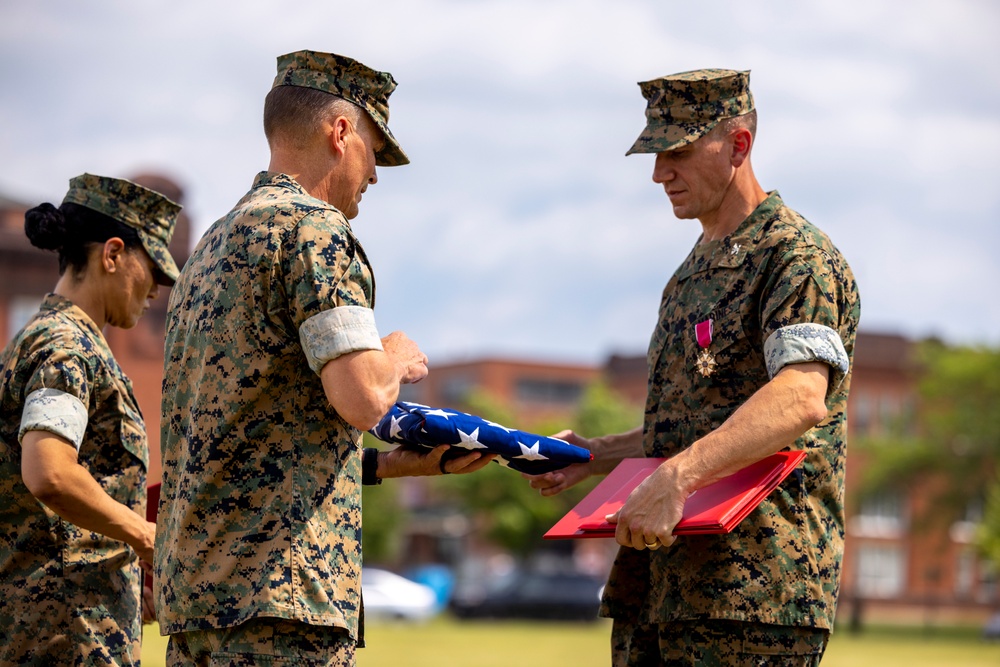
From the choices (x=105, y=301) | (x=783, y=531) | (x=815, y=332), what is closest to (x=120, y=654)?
(x=105, y=301)

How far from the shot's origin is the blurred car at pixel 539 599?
145 ft

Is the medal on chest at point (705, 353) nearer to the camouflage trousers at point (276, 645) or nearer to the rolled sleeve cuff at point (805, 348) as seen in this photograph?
the rolled sleeve cuff at point (805, 348)

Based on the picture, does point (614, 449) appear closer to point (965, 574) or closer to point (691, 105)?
point (691, 105)

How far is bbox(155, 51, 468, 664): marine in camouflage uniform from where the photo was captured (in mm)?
3768

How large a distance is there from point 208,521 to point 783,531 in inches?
75.2

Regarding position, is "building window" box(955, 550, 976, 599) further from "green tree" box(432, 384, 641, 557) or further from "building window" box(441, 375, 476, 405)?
"building window" box(441, 375, 476, 405)

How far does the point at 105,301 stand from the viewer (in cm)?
548

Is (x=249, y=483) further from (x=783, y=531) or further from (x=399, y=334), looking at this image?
(x=783, y=531)

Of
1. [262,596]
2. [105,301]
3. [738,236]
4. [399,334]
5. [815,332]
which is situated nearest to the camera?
[262,596]

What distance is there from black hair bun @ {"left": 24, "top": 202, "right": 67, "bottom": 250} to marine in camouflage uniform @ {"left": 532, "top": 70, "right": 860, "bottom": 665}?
2202 millimetres

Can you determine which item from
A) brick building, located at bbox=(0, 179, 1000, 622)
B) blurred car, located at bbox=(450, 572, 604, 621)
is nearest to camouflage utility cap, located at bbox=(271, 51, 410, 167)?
blurred car, located at bbox=(450, 572, 604, 621)

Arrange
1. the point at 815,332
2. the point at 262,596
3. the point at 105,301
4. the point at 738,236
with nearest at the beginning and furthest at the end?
the point at 262,596 → the point at 815,332 → the point at 738,236 → the point at 105,301

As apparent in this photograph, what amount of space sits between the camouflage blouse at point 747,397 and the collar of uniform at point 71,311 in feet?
6.90

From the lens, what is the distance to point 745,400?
15.8 feet
